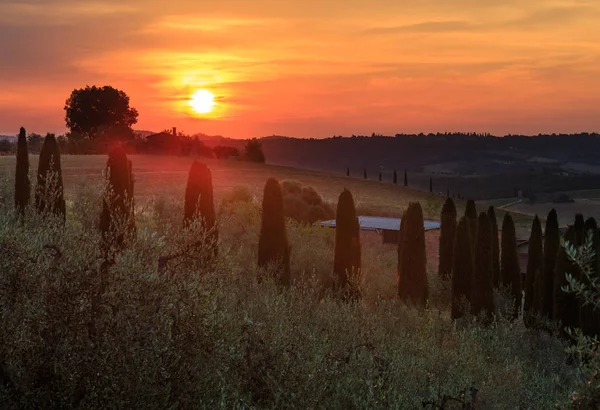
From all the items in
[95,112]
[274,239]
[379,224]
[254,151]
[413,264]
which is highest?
[95,112]

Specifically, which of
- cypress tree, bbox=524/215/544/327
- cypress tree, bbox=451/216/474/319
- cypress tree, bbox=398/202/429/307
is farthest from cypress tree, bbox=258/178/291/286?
cypress tree, bbox=524/215/544/327

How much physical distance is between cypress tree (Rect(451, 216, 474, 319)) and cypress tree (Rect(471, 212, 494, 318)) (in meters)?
0.40

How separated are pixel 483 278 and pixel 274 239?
10.1m

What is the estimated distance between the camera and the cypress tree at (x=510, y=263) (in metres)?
40.2

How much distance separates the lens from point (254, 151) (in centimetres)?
10756

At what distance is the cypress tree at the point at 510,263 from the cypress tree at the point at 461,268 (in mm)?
7464

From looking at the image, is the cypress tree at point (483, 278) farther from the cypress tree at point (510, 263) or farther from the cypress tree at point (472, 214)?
the cypress tree at point (510, 263)

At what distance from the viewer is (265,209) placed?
30641 millimetres

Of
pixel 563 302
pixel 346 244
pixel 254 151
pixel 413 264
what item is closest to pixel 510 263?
pixel 563 302

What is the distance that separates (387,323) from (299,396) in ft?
33.3

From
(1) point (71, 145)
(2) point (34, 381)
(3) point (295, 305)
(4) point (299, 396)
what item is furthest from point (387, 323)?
(1) point (71, 145)

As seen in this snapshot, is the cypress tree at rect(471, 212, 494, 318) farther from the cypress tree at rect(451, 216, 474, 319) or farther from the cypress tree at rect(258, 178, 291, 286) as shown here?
the cypress tree at rect(258, 178, 291, 286)

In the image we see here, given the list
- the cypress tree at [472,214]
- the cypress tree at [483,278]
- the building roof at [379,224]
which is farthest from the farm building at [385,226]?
the cypress tree at [483,278]

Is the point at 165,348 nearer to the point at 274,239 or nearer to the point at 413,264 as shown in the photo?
the point at 274,239
